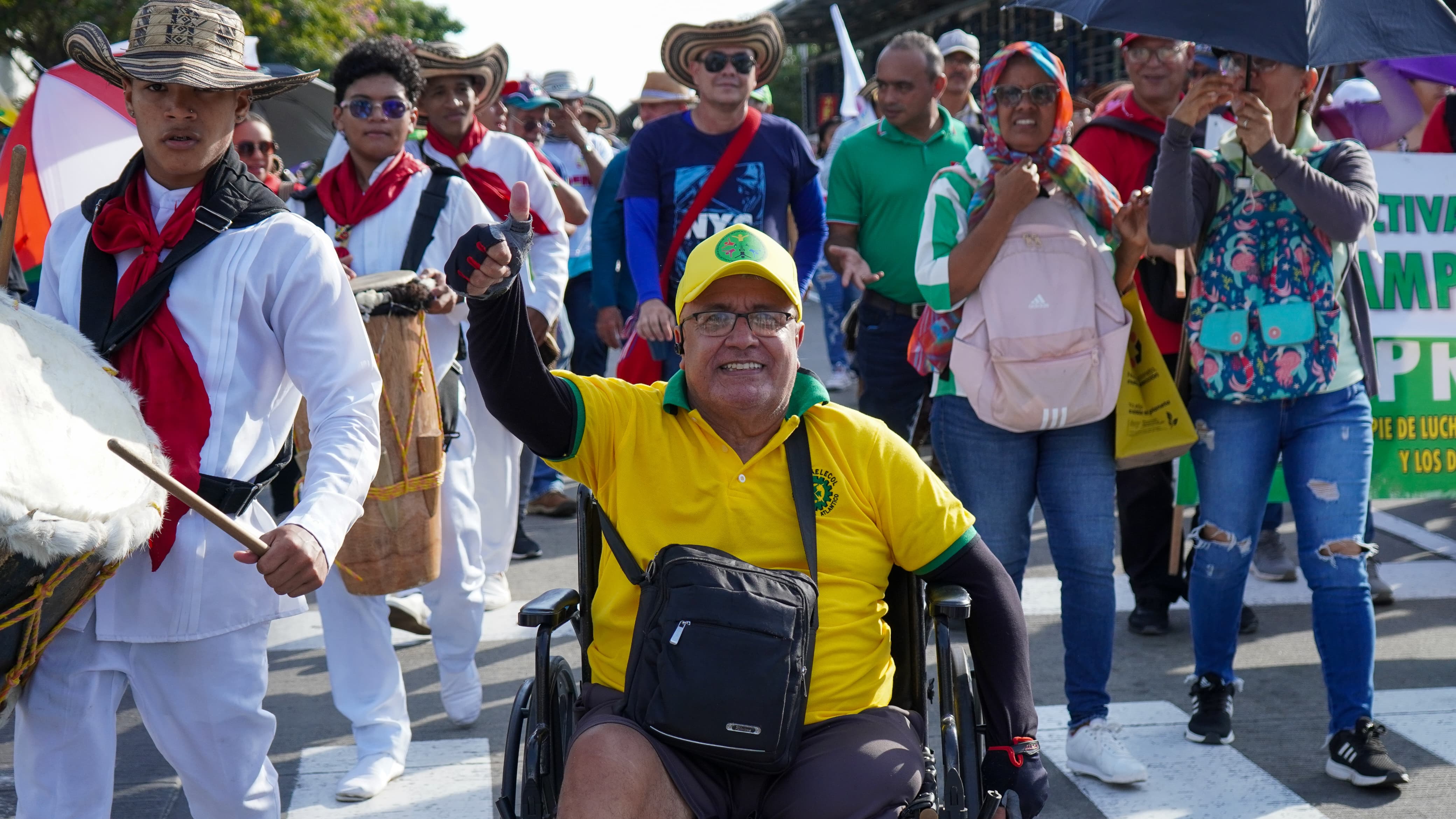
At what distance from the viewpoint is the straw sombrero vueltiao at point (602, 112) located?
45.6 ft

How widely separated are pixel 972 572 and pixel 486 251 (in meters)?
1.20

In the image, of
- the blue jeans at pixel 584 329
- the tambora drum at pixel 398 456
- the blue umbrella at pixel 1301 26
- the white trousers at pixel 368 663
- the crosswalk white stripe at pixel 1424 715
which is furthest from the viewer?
the blue jeans at pixel 584 329

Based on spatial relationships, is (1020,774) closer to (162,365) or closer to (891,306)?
(162,365)

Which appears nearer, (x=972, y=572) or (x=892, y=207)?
(x=972, y=572)

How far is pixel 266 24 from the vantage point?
71.0 ft

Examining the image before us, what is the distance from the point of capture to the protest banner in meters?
5.61

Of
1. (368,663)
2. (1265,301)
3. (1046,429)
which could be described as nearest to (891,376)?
(1046,429)

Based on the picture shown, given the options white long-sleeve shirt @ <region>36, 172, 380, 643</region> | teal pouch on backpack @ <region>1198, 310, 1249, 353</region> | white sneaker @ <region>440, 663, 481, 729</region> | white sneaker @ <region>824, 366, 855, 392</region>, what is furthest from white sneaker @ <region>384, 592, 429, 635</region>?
white sneaker @ <region>824, 366, 855, 392</region>

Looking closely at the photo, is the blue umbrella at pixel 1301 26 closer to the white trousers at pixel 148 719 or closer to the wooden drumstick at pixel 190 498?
the wooden drumstick at pixel 190 498

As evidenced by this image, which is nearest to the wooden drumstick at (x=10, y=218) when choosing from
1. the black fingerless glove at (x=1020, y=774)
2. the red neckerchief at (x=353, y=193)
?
the red neckerchief at (x=353, y=193)

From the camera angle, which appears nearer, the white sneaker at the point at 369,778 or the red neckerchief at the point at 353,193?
the white sneaker at the point at 369,778

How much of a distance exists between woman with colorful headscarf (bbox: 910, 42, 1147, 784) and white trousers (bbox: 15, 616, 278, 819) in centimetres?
222

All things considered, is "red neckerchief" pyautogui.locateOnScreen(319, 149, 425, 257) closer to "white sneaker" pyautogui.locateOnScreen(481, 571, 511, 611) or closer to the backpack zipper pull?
"white sneaker" pyautogui.locateOnScreen(481, 571, 511, 611)

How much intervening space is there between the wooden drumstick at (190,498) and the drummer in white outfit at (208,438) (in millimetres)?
229
